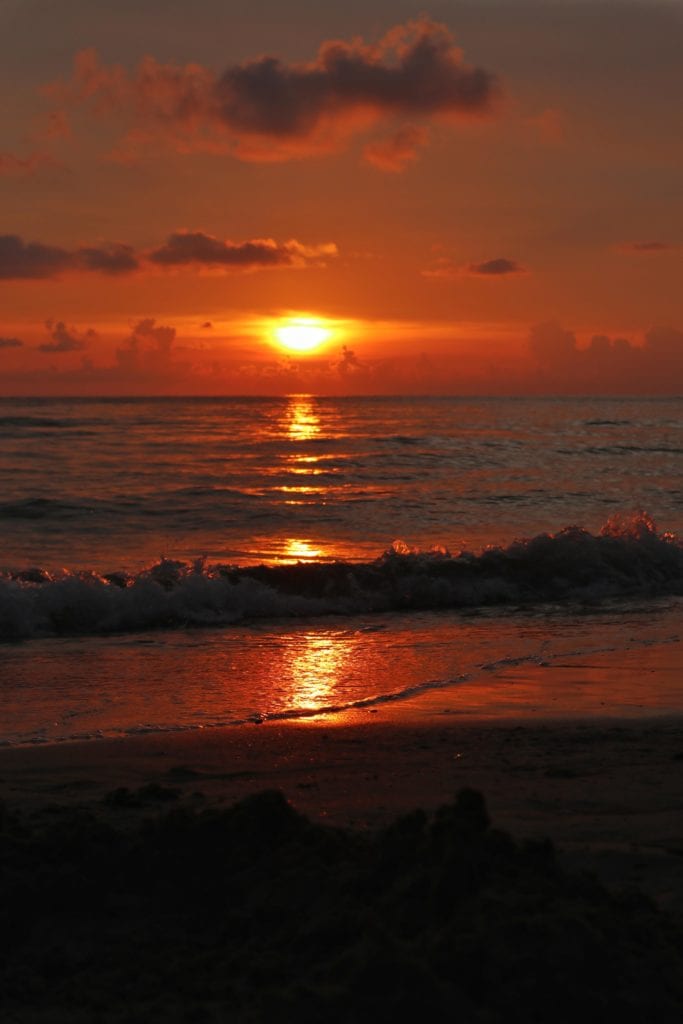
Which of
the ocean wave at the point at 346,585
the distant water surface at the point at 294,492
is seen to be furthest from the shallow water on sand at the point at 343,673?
the distant water surface at the point at 294,492

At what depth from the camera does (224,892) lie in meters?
3.92

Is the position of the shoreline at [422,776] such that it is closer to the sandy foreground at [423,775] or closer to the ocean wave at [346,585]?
the sandy foreground at [423,775]

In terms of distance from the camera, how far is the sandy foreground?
15.7ft

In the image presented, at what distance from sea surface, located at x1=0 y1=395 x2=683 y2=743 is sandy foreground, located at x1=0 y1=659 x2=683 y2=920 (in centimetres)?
60

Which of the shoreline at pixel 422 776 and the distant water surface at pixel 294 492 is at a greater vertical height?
the distant water surface at pixel 294 492

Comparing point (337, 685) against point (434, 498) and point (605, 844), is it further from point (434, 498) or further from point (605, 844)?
point (434, 498)

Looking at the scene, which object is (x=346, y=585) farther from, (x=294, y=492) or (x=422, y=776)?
(x=294, y=492)

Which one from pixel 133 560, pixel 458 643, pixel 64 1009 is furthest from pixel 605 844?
pixel 133 560

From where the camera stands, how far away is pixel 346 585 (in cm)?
1481

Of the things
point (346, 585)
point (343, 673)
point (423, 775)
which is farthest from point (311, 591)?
point (423, 775)

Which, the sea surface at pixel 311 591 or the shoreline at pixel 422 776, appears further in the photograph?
the sea surface at pixel 311 591

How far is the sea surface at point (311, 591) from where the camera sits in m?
8.55

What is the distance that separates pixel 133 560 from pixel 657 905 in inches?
550

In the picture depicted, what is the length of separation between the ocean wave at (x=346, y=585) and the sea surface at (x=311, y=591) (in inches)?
1.3
